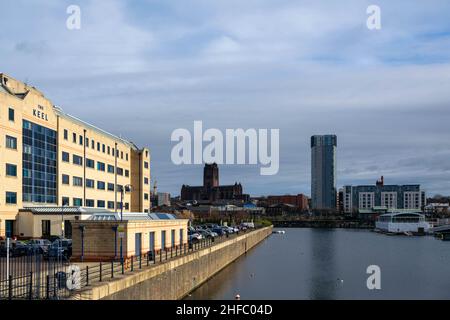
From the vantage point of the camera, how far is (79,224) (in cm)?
3441

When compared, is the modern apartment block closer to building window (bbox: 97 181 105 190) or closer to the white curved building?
building window (bbox: 97 181 105 190)

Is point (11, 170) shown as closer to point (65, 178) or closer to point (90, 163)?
point (65, 178)

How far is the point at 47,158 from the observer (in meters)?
66.2

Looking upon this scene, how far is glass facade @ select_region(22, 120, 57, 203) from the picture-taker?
200ft

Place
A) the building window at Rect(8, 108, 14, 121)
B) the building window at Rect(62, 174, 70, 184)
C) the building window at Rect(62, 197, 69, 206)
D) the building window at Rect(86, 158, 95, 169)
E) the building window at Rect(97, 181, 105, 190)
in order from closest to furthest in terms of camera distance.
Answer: the building window at Rect(8, 108, 14, 121), the building window at Rect(62, 197, 69, 206), the building window at Rect(62, 174, 70, 184), the building window at Rect(86, 158, 95, 169), the building window at Rect(97, 181, 105, 190)

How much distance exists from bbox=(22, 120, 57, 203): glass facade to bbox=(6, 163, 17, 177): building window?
2.82 meters

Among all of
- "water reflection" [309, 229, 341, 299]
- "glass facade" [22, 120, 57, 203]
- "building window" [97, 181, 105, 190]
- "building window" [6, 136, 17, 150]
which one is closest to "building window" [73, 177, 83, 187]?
"glass facade" [22, 120, 57, 203]

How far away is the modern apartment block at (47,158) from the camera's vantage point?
56628mm

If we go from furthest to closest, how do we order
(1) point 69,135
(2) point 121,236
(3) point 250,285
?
(1) point 69,135 → (3) point 250,285 → (2) point 121,236

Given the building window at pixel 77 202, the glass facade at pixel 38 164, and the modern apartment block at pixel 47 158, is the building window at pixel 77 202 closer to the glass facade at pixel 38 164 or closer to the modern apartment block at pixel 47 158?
the modern apartment block at pixel 47 158

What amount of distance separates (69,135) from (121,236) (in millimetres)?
42169

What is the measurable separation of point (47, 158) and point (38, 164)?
2.46 metres
